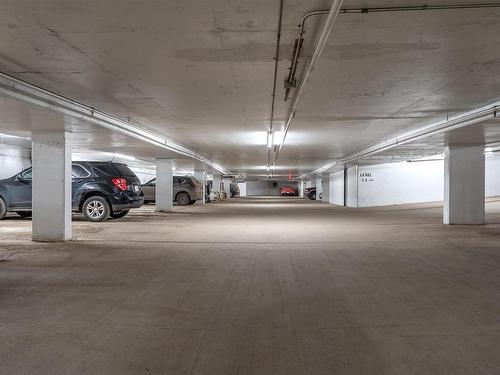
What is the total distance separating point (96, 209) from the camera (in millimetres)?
12336

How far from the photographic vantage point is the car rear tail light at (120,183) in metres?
12.0

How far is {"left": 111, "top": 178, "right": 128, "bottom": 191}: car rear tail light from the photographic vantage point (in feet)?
39.3

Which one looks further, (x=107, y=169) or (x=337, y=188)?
(x=337, y=188)

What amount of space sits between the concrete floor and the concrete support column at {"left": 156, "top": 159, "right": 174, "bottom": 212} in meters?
11.0

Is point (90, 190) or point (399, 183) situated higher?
point (399, 183)

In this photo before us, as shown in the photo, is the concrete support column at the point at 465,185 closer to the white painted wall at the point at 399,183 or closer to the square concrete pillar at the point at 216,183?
the white painted wall at the point at 399,183

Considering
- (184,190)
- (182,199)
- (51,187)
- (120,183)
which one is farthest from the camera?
(182,199)

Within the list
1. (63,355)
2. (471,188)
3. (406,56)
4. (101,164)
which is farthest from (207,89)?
(471,188)

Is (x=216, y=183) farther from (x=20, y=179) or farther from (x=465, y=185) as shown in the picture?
(x=465, y=185)

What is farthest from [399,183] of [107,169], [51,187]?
[51,187]

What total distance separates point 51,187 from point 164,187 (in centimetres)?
1005

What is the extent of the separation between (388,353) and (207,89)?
515cm

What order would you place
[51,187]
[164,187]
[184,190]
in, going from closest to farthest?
[51,187]
[164,187]
[184,190]

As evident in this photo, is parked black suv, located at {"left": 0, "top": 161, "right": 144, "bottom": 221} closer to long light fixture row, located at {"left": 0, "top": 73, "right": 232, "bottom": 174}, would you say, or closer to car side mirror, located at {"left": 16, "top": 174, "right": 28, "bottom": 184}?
car side mirror, located at {"left": 16, "top": 174, "right": 28, "bottom": 184}
